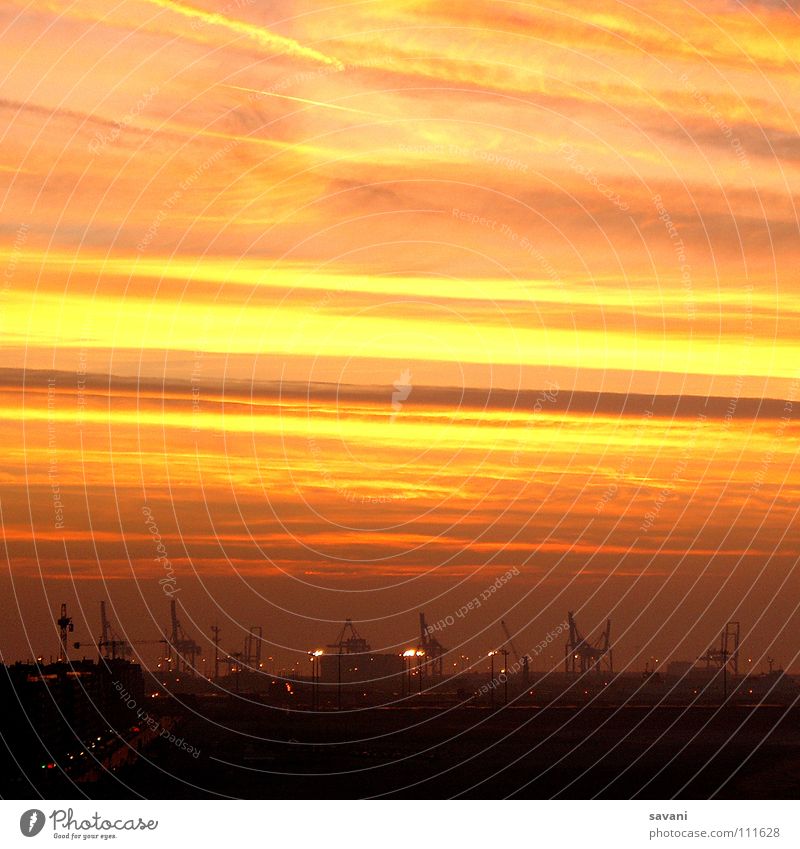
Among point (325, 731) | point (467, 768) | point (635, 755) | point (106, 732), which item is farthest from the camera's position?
point (325, 731)
